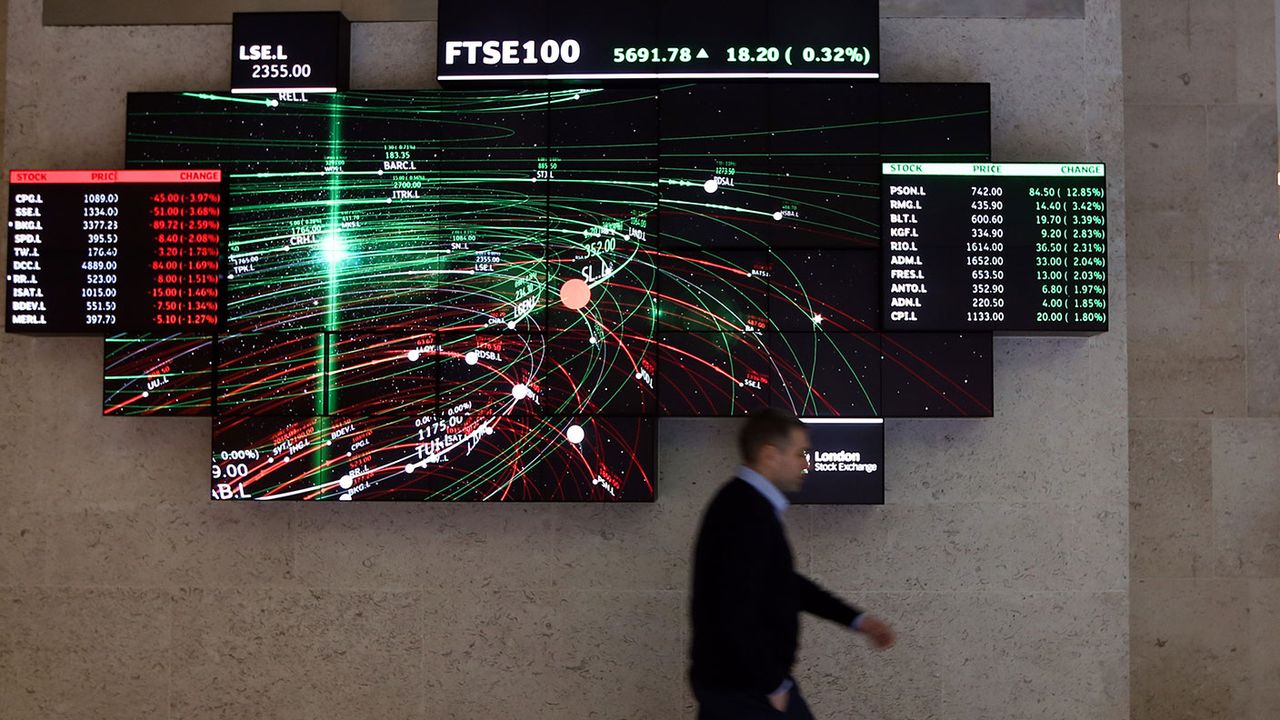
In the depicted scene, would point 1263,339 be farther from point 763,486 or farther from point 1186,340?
point 763,486

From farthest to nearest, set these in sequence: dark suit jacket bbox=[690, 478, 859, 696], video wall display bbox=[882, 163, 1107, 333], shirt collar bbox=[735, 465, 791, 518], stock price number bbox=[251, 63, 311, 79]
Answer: stock price number bbox=[251, 63, 311, 79]
video wall display bbox=[882, 163, 1107, 333]
shirt collar bbox=[735, 465, 791, 518]
dark suit jacket bbox=[690, 478, 859, 696]

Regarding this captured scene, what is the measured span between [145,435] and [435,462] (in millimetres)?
1237

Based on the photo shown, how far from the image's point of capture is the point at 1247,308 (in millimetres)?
4715

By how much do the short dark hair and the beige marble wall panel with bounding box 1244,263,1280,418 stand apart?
9.92ft

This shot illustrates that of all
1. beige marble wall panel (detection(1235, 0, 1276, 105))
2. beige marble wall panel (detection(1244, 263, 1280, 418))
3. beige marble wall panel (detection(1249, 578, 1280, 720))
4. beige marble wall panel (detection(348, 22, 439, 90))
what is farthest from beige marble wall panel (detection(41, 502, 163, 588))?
beige marble wall panel (detection(1235, 0, 1276, 105))

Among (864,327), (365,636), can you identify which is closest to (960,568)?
(864,327)

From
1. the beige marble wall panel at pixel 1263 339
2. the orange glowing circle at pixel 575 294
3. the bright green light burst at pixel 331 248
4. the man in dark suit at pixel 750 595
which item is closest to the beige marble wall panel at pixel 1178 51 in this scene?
the beige marble wall panel at pixel 1263 339

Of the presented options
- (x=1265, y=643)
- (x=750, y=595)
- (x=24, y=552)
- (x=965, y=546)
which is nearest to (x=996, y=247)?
(x=965, y=546)

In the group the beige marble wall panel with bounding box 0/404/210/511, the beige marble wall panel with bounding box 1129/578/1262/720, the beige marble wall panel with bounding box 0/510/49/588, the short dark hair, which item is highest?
the short dark hair

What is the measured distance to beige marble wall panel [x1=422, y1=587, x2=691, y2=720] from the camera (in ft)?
13.5

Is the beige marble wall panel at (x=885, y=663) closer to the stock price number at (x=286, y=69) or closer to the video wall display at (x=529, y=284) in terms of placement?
the video wall display at (x=529, y=284)

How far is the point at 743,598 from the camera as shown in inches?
97.7

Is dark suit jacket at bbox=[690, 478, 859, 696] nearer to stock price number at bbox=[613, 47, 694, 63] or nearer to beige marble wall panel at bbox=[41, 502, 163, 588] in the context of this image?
stock price number at bbox=[613, 47, 694, 63]

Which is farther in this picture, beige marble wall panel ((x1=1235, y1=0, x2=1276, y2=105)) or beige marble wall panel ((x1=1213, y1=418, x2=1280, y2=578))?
beige marble wall panel ((x1=1235, y1=0, x2=1276, y2=105))
